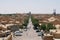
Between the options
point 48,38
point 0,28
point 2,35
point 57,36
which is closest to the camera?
point 48,38

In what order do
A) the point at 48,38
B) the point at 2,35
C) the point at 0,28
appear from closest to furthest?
the point at 48,38 < the point at 2,35 < the point at 0,28

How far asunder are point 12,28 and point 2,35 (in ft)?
26.8

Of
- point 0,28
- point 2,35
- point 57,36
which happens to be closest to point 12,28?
point 0,28

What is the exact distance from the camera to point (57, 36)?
1752 cm

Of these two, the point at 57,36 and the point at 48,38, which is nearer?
the point at 48,38

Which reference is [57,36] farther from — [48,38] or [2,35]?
[2,35]

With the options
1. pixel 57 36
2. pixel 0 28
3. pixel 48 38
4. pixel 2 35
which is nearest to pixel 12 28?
pixel 0 28

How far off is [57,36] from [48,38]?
3.50m

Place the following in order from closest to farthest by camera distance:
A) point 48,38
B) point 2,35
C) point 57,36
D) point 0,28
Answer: point 48,38 < point 57,36 < point 2,35 < point 0,28

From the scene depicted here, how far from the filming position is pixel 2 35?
68.8 ft

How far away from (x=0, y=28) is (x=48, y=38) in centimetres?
1442

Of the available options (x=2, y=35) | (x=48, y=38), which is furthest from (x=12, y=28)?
(x=48, y=38)

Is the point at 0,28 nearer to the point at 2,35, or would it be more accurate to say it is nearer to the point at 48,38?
the point at 2,35

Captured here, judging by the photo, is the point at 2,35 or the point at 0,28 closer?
the point at 2,35
